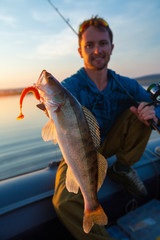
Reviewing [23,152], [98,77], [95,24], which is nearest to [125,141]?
[98,77]

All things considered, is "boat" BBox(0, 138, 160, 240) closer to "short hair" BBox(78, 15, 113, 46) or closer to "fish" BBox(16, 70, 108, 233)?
"fish" BBox(16, 70, 108, 233)

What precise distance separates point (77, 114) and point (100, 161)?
1.70 feet

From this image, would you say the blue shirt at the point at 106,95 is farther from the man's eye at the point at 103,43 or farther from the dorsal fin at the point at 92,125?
the dorsal fin at the point at 92,125

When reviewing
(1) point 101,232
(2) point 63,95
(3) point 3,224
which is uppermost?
(2) point 63,95

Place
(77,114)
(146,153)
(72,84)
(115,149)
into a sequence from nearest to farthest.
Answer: (77,114), (72,84), (115,149), (146,153)

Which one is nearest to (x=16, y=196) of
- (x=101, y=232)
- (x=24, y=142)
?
(x=101, y=232)

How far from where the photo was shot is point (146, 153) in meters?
4.07

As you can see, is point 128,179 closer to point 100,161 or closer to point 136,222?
point 136,222

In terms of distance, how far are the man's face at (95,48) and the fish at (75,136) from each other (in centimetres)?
190

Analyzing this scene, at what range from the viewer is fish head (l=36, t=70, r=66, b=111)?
1669mm

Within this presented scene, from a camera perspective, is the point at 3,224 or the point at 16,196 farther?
the point at 16,196

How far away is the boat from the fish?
1.04 meters

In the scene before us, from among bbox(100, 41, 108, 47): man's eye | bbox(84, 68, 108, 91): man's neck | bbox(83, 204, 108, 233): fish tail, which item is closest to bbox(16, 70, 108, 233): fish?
bbox(83, 204, 108, 233): fish tail

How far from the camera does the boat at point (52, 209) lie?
2.43 meters
